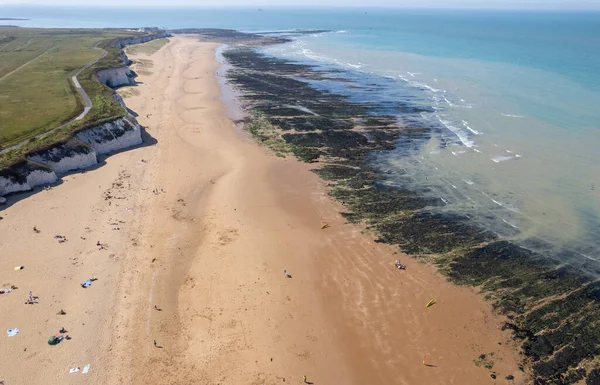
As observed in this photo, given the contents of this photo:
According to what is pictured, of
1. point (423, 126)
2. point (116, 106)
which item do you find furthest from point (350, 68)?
point (116, 106)

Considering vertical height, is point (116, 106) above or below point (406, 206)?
above

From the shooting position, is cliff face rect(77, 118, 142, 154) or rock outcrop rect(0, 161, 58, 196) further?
cliff face rect(77, 118, 142, 154)

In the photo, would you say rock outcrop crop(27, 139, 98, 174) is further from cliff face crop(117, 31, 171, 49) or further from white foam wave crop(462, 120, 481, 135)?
cliff face crop(117, 31, 171, 49)

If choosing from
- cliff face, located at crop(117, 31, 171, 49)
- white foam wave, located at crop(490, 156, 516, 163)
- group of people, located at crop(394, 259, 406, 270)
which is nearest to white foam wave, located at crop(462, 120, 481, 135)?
white foam wave, located at crop(490, 156, 516, 163)

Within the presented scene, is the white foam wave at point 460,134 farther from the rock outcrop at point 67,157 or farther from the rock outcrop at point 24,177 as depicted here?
the rock outcrop at point 24,177

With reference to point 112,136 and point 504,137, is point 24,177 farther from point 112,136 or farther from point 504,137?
point 504,137

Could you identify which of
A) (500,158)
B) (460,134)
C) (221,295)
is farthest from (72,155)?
(460,134)

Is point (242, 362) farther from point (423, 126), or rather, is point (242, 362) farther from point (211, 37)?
point (211, 37)
